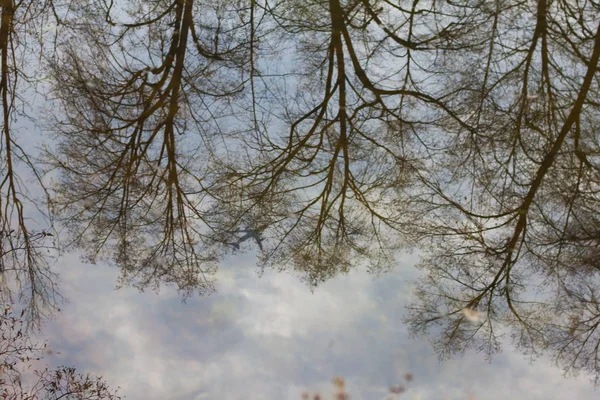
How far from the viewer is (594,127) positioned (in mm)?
3451

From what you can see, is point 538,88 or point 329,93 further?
point 329,93

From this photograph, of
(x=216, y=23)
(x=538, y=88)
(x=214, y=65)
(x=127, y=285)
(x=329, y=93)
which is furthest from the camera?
(x=216, y=23)

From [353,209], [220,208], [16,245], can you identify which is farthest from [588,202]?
[16,245]

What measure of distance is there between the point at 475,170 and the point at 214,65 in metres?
2.60

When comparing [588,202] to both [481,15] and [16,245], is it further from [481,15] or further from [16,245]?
[16,245]

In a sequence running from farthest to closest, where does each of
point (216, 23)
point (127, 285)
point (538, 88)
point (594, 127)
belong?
point (216, 23), point (538, 88), point (594, 127), point (127, 285)

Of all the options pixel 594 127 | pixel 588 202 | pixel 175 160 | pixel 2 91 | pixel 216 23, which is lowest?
pixel 588 202

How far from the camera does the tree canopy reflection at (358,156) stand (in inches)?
123

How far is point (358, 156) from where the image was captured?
3.78 m

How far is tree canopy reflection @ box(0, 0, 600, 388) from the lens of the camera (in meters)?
3.13

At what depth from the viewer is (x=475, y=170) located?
351cm

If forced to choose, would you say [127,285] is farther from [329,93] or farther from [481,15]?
[481,15]

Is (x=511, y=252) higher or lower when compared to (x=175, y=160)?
lower

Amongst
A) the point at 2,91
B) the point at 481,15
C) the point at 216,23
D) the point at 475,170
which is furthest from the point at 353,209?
the point at 2,91
